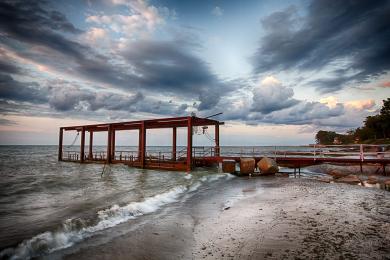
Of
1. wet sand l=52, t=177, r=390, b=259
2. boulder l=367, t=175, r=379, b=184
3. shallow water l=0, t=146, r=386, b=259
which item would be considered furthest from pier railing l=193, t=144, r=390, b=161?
shallow water l=0, t=146, r=386, b=259

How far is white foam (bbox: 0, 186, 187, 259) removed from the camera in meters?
5.62

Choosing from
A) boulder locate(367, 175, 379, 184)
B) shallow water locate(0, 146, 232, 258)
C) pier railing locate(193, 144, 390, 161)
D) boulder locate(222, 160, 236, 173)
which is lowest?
shallow water locate(0, 146, 232, 258)

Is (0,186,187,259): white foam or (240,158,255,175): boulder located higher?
(240,158,255,175): boulder

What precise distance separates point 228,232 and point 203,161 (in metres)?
18.5

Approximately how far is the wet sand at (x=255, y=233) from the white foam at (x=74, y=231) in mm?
492

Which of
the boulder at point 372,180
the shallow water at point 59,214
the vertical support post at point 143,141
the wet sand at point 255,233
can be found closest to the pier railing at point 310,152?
the boulder at point 372,180

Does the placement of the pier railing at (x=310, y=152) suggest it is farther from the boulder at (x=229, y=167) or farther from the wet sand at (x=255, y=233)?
the wet sand at (x=255, y=233)

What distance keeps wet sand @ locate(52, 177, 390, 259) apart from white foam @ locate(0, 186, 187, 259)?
1.61 feet

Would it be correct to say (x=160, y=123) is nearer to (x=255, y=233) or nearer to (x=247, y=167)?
(x=247, y=167)

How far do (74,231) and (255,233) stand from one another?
5.40 meters

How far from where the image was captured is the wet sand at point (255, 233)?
5133 millimetres

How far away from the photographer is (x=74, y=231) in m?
6.95

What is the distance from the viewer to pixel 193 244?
5.81 metres

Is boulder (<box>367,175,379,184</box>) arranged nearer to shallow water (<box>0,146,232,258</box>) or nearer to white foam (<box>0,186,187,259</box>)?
shallow water (<box>0,146,232,258</box>)
